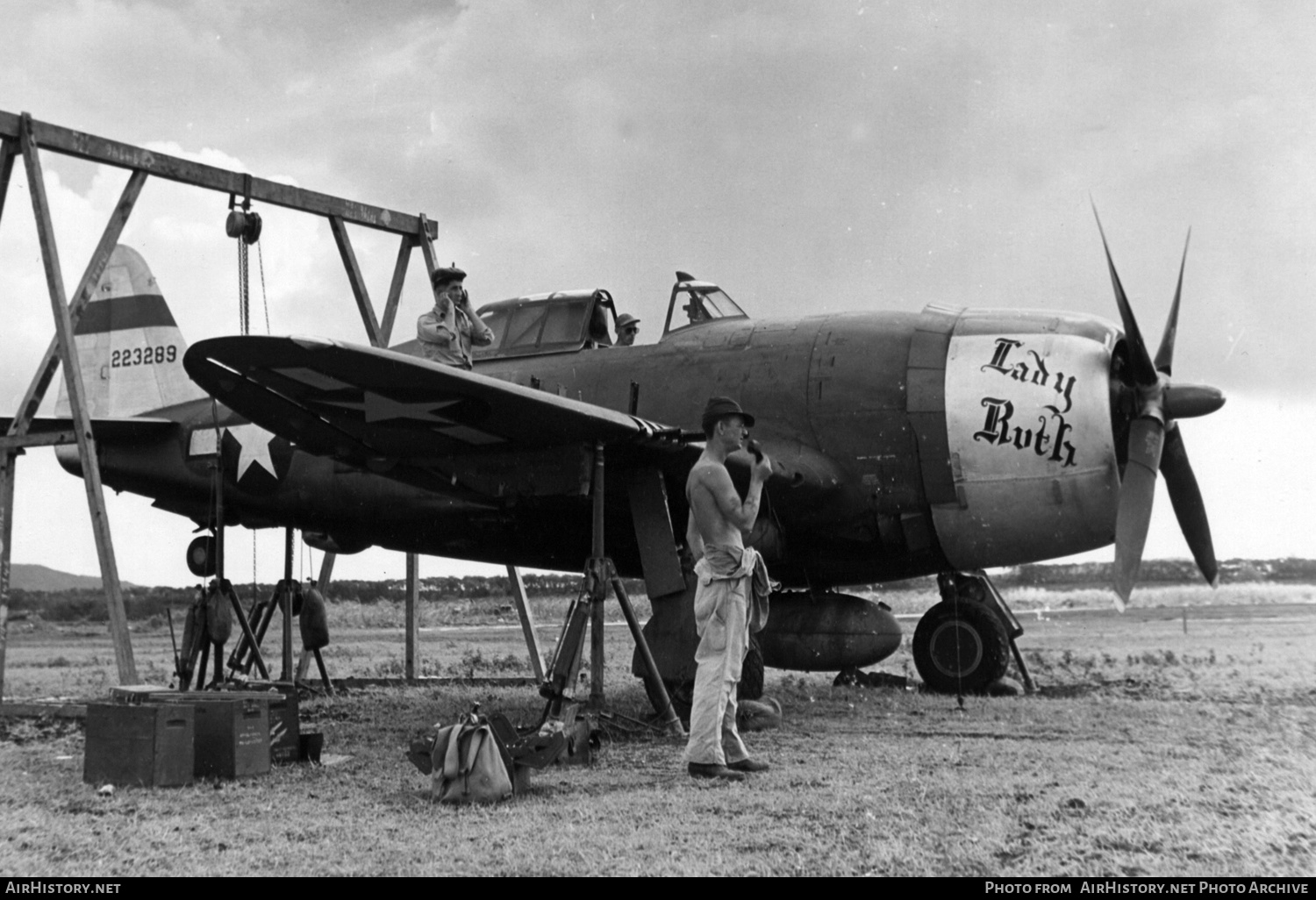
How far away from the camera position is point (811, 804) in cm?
462

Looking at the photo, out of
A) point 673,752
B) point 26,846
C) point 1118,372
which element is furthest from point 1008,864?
point 1118,372

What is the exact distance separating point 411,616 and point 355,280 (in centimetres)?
361

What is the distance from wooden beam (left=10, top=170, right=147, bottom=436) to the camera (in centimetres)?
886

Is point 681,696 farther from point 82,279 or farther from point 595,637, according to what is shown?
point 82,279

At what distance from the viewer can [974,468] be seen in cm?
802

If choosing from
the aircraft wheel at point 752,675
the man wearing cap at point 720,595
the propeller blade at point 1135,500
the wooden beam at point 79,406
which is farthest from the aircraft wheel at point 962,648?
the wooden beam at point 79,406

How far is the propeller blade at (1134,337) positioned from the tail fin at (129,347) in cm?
861

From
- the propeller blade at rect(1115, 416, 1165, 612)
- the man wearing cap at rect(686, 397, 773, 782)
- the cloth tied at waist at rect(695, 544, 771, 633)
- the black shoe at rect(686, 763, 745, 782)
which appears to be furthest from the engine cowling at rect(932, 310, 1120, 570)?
the black shoe at rect(686, 763, 745, 782)

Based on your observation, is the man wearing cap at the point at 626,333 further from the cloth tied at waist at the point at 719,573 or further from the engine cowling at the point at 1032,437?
the cloth tied at waist at the point at 719,573

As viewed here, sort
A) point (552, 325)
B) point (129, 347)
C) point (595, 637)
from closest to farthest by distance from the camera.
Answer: point (595, 637) < point (552, 325) < point (129, 347)

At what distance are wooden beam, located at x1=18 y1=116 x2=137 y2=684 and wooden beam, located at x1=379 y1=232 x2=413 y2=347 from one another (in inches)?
156

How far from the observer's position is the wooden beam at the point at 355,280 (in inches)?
460

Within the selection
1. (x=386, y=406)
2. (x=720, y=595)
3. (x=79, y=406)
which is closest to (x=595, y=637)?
(x=720, y=595)

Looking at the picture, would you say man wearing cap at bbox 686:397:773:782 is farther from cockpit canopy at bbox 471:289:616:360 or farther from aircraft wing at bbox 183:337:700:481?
cockpit canopy at bbox 471:289:616:360
